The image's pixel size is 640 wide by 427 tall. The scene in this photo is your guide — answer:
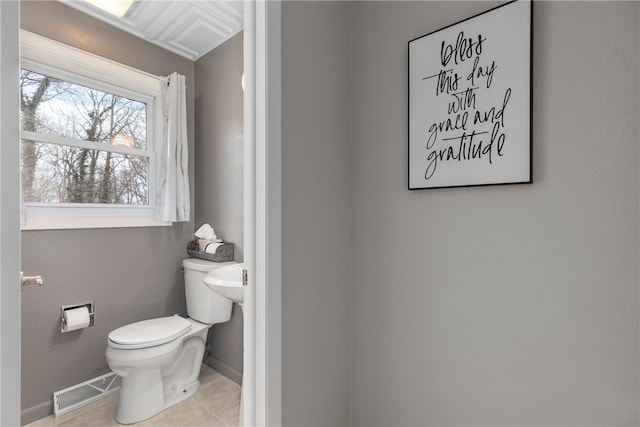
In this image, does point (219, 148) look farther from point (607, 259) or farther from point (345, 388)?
point (607, 259)

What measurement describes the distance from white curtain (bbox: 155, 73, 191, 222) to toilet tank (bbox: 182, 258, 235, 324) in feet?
1.29

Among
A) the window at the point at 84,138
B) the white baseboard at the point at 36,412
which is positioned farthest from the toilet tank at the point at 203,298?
the white baseboard at the point at 36,412

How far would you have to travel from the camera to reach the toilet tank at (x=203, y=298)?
2.13 metres

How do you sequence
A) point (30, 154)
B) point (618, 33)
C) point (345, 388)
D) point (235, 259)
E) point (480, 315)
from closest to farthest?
point (618, 33)
point (480, 315)
point (345, 388)
point (30, 154)
point (235, 259)

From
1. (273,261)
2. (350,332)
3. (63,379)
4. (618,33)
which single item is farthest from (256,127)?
(63,379)

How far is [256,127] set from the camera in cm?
111

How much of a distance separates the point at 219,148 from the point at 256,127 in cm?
136

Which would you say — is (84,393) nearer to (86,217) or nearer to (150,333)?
(150,333)

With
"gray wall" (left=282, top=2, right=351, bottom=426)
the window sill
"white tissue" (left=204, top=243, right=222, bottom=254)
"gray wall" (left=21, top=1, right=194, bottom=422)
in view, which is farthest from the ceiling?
"white tissue" (left=204, top=243, right=222, bottom=254)

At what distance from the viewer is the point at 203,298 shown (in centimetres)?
215

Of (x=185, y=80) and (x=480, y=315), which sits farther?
(x=185, y=80)

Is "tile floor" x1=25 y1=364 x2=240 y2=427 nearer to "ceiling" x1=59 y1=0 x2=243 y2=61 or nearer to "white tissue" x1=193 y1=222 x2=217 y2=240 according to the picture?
"white tissue" x1=193 y1=222 x2=217 y2=240

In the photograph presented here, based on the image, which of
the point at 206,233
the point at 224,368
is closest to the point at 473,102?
the point at 206,233

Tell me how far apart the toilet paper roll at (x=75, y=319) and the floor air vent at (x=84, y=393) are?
0.38 metres
